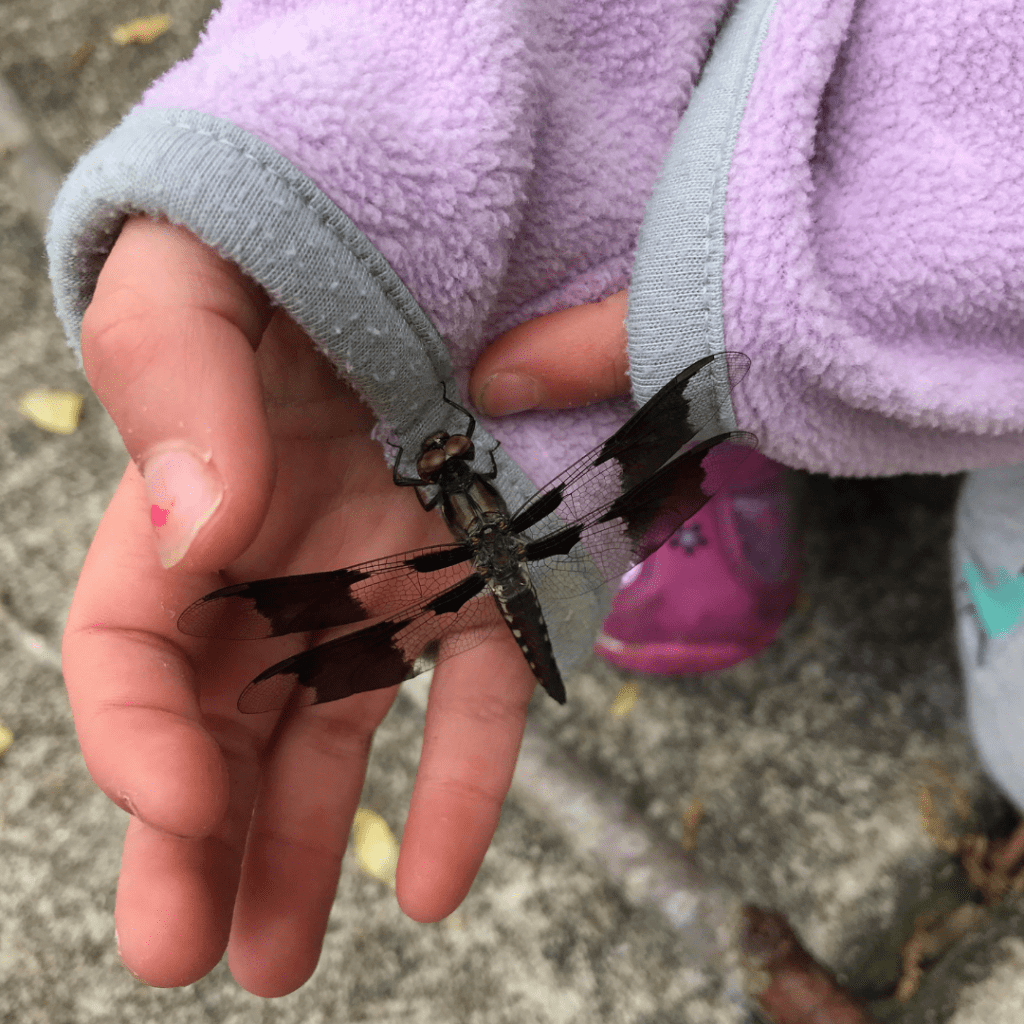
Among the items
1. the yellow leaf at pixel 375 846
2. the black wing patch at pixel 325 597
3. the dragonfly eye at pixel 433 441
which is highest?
the dragonfly eye at pixel 433 441

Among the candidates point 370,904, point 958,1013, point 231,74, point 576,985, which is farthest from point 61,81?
point 958,1013

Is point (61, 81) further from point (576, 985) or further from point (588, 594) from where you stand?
point (576, 985)

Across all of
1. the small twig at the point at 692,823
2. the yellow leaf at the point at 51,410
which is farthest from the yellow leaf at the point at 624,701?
the yellow leaf at the point at 51,410

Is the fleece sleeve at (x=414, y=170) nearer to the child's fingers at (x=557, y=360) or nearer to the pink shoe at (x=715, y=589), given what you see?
the child's fingers at (x=557, y=360)

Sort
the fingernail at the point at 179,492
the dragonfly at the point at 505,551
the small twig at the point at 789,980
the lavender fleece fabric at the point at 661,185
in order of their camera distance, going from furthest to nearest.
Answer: the small twig at the point at 789,980 < the dragonfly at the point at 505,551 < the lavender fleece fabric at the point at 661,185 < the fingernail at the point at 179,492

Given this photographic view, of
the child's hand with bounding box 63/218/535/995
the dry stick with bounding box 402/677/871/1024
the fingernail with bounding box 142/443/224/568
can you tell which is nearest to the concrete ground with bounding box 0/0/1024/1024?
the dry stick with bounding box 402/677/871/1024

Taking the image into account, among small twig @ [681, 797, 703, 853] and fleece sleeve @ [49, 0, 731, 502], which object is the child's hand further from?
small twig @ [681, 797, 703, 853]

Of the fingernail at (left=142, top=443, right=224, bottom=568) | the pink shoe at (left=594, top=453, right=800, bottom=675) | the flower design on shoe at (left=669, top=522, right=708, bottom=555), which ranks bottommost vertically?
the pink shoe at (left=594, top=453, right=800, bottom=675)

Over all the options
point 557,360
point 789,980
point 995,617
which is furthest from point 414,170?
point 789,980
